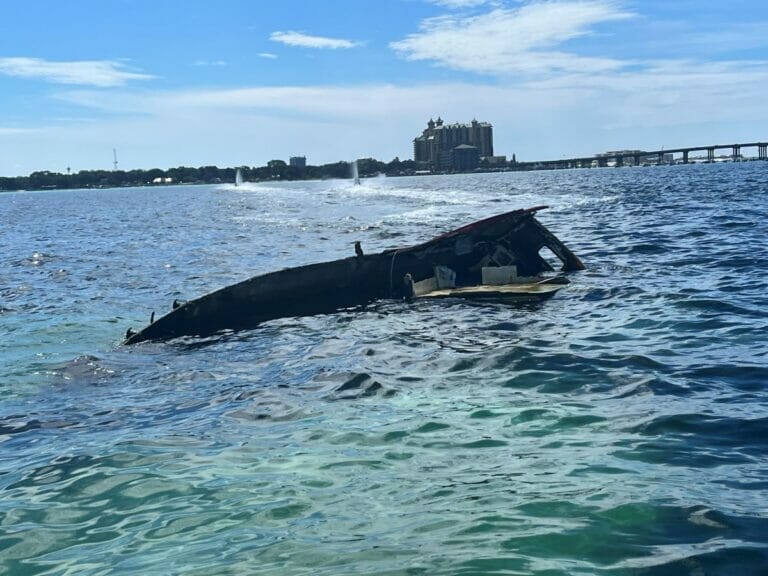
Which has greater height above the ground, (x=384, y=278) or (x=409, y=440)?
(x=384, y=278)

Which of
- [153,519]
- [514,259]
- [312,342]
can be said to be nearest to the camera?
[153,519]

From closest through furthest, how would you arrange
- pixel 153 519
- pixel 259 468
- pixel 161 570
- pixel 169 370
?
pixel 161 570
pixel 153 519
pixel 259 468
pixel 169 370

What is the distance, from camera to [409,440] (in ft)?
25.7

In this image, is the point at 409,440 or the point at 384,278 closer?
the point at 409,440

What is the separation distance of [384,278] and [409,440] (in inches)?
395

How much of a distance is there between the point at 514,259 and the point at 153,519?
1391 centimetres

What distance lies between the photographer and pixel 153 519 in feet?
20.5

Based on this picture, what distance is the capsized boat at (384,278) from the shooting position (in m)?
15.4

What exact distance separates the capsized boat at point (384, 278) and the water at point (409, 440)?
2.37 ft

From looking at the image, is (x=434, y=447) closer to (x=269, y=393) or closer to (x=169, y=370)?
(x=269, y=393)

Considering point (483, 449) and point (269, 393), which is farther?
point (269, 393)

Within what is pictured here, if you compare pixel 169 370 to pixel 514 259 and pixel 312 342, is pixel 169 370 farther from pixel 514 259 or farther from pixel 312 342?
pixel 514 259

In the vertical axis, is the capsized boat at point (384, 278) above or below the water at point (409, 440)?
above

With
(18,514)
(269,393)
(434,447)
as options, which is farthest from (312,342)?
(18,514)
